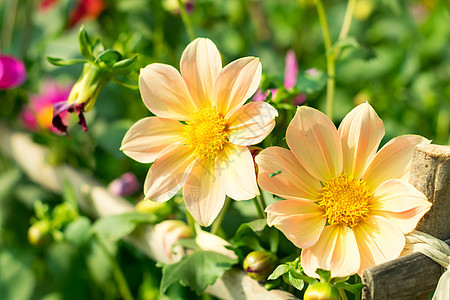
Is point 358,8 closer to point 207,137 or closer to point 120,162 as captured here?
point 120,162

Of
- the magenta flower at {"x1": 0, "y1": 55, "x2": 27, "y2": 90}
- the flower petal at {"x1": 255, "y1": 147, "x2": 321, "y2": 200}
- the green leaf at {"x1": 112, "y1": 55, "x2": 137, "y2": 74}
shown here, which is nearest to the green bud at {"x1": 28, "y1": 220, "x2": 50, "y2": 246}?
the magenta flower at {"x1": 0, "y1": 55, "x2": 27, "y2": 90}

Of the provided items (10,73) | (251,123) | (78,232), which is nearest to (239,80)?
(251,123)

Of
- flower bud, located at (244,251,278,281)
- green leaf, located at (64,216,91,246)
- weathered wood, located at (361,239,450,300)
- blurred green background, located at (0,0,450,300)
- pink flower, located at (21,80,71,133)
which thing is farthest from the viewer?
pink flower, located at (21,80,71,133)

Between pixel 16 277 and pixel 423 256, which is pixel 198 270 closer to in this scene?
pixel 423 256

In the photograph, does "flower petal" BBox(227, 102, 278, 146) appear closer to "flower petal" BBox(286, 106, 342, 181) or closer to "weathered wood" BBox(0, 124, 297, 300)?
"flower petal" BBox(286, 106, 342, 181)

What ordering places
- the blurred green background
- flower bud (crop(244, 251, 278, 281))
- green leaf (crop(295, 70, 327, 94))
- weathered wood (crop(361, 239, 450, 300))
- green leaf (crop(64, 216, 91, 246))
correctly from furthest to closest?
the blurred green background, green leaf (crop(64, 216, 91, 246)), green leaf (crop(295, 70, 327, 94)), flower bud (crop(244, 251, 278, 281)), weathered wood (crop(361, 239, 450, 300))

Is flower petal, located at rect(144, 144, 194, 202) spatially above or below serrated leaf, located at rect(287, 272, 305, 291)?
above

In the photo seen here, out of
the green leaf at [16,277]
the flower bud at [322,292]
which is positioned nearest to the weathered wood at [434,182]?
the flower bud at [322,292]
